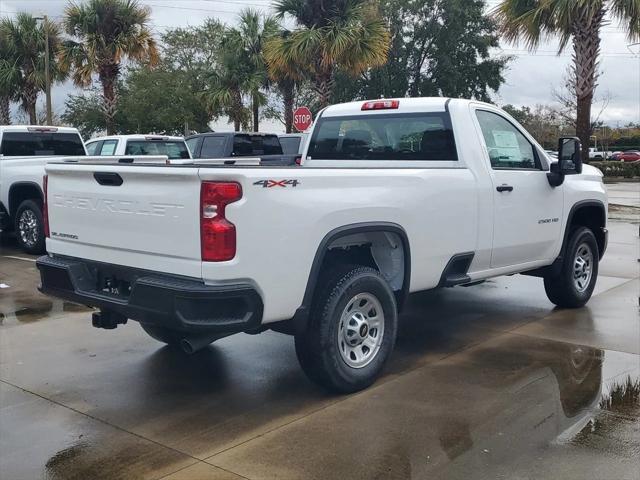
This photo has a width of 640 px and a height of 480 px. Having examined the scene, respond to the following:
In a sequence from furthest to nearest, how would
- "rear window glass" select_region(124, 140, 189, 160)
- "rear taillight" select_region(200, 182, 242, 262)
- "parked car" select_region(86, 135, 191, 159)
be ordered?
"rear window glass" select_region(124, 140, 189, 160), "parked car" select_region(86, 135, 191, 159), "rear taillight" select_region(200, 182, 242, 262)

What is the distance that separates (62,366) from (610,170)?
37721mm

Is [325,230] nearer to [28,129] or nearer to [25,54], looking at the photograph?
[28,129]

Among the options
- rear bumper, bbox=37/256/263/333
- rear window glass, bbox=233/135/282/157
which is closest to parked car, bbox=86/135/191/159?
rear window glass, bbox=233/135/282/157

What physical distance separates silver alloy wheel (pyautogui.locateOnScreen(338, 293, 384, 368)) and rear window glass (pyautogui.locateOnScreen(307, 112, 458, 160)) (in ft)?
5.31

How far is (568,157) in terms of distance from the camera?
6.65 metres

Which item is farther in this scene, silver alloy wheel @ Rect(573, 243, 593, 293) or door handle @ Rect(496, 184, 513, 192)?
silver alloy wheel @ Rect(573, 243, 593, 293)

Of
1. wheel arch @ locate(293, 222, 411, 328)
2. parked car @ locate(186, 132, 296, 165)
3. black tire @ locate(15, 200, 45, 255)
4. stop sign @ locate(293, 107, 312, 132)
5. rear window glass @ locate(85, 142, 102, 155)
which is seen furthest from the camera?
stop sign @ locate(293, 107, 312, 132)

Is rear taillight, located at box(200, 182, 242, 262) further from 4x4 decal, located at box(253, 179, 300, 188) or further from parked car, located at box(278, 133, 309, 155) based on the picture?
parked car, located at box(278, 133, 309, 155)

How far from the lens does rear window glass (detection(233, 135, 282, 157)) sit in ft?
48.9

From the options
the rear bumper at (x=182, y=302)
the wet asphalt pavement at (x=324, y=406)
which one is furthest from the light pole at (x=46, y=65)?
the rear bumper at (x=182, y=302)

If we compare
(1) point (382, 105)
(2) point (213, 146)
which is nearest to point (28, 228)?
(2) point (213, 146)

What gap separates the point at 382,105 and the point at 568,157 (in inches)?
73.2

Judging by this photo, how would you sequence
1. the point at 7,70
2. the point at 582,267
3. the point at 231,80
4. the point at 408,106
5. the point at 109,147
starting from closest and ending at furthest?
the point at 408,106
the point at 582,267
the point at 109,147
the point at 231,80
the point at 7,70

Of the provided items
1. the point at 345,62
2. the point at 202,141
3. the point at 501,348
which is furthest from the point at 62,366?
the point at 345,62
